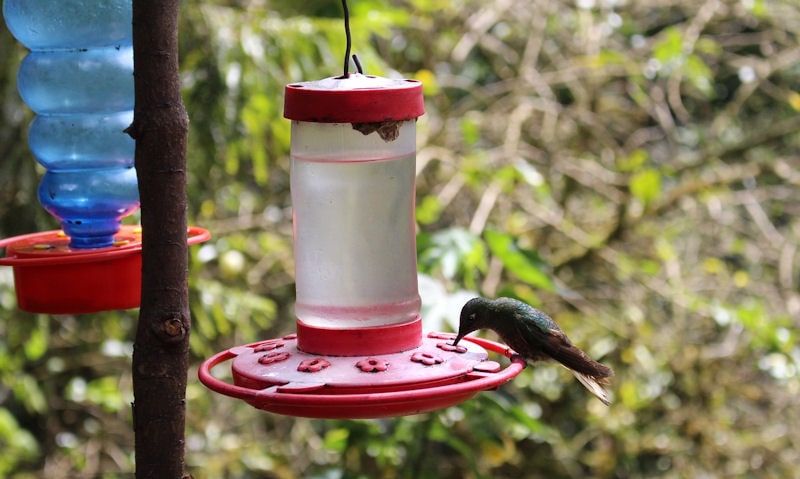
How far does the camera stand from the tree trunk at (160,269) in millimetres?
A: 1299

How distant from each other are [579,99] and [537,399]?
1.25 m

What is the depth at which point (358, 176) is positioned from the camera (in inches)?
75.0

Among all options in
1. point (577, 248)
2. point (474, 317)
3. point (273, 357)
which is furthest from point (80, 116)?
point (577, 248)

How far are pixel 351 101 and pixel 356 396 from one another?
17.4 inches

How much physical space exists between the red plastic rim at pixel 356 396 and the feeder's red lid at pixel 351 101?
1.29 ft

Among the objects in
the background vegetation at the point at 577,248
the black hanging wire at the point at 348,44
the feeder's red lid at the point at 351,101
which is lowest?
the background vegetation at the point at 577,248

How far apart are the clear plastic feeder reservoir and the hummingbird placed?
0.18 m

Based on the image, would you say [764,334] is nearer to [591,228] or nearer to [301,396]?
[591,228]

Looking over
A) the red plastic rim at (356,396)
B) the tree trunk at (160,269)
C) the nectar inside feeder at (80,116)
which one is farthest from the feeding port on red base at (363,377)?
the nectar inside feeder at (80,116)

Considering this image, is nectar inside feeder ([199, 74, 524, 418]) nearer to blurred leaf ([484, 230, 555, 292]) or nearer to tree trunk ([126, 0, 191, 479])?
tree trunk ([126, 0, 191, 479])

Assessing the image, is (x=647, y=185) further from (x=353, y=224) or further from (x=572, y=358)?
(x=353, y=224)

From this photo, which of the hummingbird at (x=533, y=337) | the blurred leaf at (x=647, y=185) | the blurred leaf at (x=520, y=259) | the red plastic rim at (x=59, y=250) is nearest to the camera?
the red plastic rim at (x=59, y=250)

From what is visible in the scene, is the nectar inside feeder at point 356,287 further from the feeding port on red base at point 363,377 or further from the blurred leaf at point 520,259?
the blurred leaf at point 520,259

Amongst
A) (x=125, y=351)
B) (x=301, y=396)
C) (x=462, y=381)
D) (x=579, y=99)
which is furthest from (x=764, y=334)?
(x=301, y=396)
